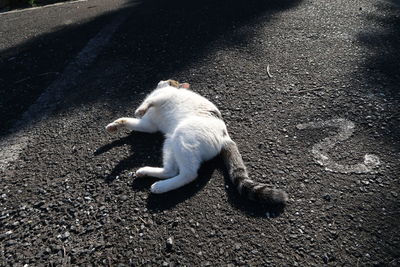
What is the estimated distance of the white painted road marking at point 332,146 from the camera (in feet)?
9.87

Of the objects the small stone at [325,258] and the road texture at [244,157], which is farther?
the road texture at [244,157]

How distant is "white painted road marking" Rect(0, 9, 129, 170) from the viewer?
12.4 ft

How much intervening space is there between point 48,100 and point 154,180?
264 cm

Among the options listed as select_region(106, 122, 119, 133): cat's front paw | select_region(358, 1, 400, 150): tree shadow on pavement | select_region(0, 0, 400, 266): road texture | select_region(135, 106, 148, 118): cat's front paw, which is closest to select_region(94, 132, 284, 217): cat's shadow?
select_region(0, 0, 400, 266): road texture

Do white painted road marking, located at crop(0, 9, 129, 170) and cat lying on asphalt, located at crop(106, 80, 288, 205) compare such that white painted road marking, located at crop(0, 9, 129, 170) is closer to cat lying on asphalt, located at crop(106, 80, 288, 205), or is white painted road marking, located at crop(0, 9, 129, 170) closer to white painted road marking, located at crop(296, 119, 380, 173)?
cat lying on asphalt, located at crop(106, 80, 288, 205)

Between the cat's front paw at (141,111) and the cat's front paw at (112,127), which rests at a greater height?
the cat's front paw at (141,111)

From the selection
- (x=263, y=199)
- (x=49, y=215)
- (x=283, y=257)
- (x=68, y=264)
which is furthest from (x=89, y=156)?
(x=283, y=257)

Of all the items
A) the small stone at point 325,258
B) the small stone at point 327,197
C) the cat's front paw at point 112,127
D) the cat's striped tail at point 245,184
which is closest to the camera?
the small stone at point 325,258

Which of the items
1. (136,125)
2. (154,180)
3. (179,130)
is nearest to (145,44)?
(136,125)

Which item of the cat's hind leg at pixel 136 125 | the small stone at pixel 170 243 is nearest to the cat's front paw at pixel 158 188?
the small stone at pixel 170 243

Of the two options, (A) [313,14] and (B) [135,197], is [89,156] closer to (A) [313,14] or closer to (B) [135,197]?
(B) [135,197]

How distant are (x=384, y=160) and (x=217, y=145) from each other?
166 cm

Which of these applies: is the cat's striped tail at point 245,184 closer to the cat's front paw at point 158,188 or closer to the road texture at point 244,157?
the road texture at point 244,157

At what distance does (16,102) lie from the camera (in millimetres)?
4672
